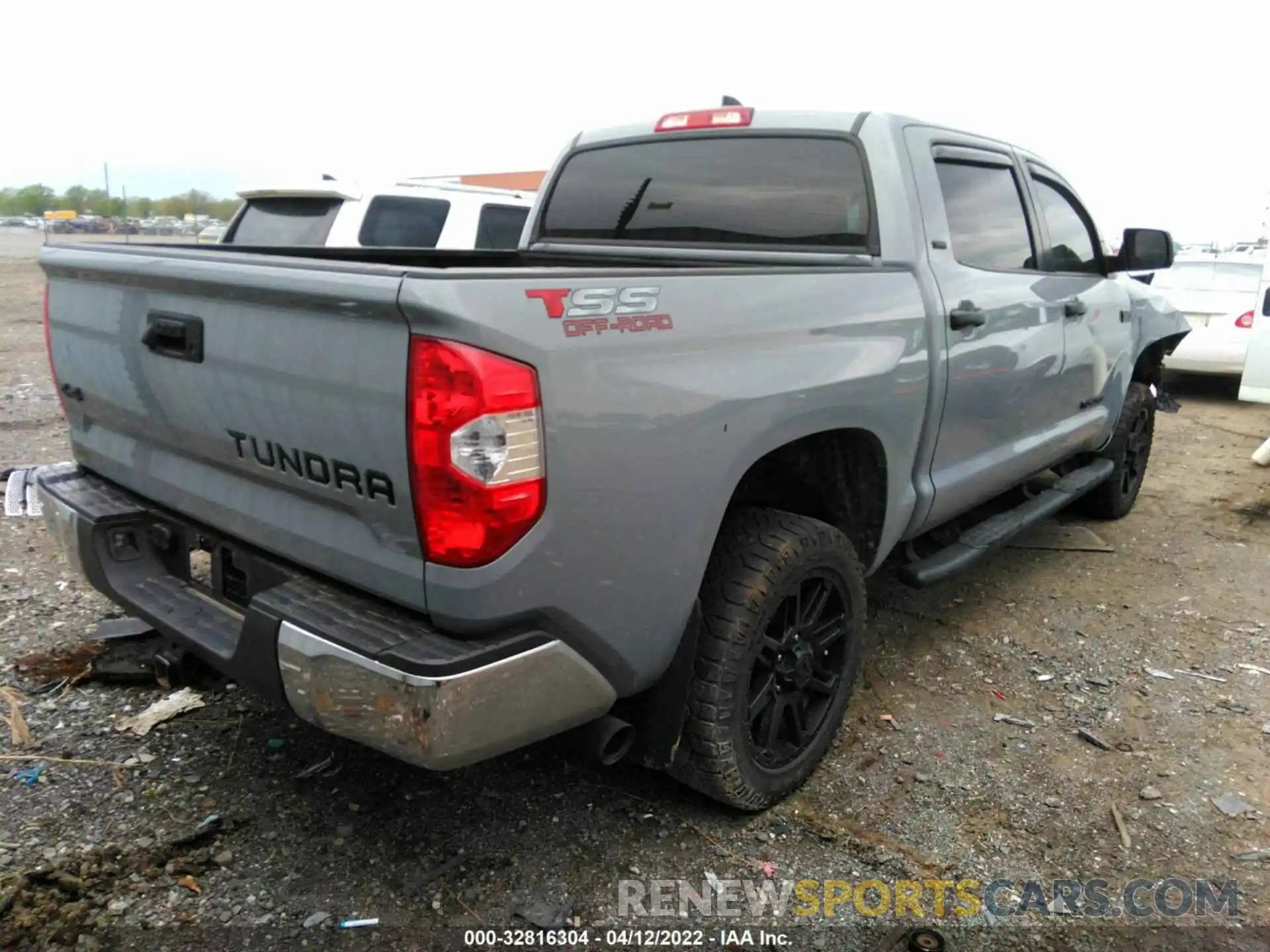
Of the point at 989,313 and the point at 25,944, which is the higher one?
the point at 989,313

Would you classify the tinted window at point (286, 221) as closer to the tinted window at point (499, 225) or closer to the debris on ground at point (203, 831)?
the tinted window at point (499, 225)

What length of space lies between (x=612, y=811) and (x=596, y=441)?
51.6 inches

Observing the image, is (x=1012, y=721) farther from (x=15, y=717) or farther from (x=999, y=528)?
(x=15, y=717)

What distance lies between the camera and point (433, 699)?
1915mm

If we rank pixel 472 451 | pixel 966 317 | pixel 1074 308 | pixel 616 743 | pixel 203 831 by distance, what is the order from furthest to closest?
1. pixel 1074 308
2. pixel 966 317
3. pixel 203 831
4. pixel 616 743
5. pixel 472 451

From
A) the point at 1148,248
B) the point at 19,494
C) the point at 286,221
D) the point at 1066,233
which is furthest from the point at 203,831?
the point at 286,221

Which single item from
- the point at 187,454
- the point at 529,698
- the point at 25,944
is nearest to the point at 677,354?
the point at 529,698

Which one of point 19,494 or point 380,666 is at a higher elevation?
point 380,666

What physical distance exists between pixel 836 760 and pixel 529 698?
1452 mm

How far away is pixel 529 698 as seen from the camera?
6.81 feet

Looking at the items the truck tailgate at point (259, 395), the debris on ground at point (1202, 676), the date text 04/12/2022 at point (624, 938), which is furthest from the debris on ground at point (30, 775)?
the debris on ground at point (1202, 676)

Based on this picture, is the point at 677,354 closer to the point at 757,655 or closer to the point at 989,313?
the point at 757,655

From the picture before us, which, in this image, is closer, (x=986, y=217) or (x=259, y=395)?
(x=259, y=395)

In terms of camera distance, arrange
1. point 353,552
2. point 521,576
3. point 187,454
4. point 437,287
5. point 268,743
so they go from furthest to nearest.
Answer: point 268,743 → point 187,454 → point 353,552 → point 521,576 → point 437,287
